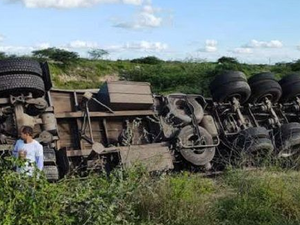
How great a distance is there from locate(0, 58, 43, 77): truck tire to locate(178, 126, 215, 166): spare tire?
269 cm

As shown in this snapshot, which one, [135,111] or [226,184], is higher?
[135,111]

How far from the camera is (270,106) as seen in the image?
39.9ft

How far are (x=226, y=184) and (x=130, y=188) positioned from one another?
6.68ft

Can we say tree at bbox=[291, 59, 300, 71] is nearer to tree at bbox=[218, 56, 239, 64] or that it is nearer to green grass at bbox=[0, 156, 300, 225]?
tree at bbox=[218, 56, 239, 64]

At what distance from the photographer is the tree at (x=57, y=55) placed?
72.9ft

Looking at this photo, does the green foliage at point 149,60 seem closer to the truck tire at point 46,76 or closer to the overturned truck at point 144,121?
the overturned truck at point 144,121

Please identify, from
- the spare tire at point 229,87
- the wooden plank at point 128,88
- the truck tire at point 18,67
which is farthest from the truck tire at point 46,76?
the spare tire at point 229,87

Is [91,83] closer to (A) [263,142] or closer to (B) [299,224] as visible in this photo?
(A) [263,142]

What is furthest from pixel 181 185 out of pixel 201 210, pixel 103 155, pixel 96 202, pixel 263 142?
pixel 263 142

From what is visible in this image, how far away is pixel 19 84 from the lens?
29.0ft

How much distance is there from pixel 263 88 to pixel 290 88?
82cm

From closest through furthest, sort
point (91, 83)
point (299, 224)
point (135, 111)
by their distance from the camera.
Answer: point (299, 224) < point (135, 111) < point (91, 83)

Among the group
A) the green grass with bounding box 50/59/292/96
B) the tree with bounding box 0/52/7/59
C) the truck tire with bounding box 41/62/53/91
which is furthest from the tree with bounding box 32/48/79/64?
the truck tire with bounding box 41/62/53/91

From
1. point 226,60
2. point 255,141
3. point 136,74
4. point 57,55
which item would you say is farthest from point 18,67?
point 226,60
